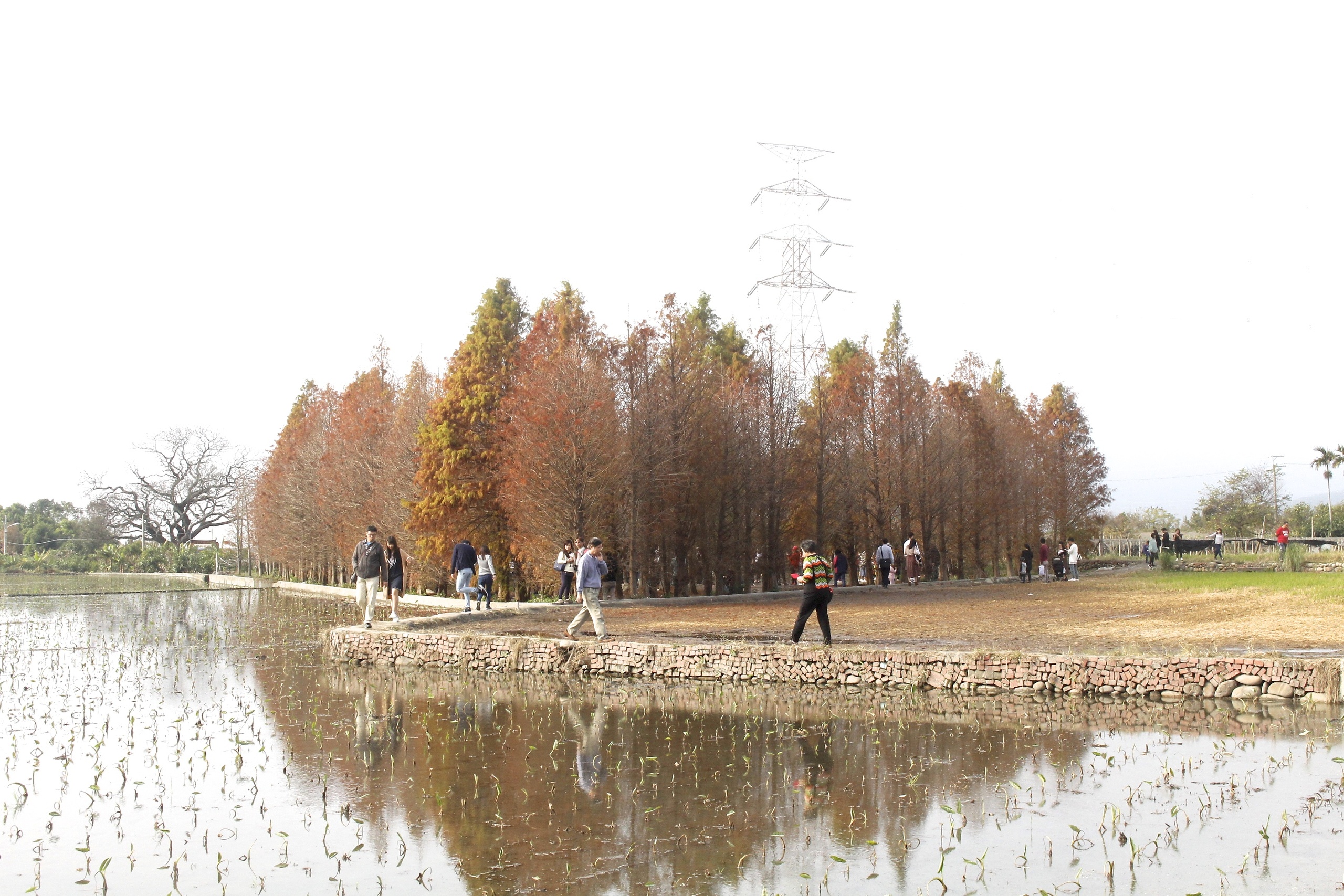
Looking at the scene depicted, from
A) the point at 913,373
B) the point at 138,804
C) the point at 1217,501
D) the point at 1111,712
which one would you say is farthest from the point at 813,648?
the point at 1217,501

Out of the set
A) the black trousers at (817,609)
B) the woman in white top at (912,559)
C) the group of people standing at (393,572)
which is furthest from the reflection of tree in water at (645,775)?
the woman in white top at (912,559)

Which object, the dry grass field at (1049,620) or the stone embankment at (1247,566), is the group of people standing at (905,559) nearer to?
the dry grass field at (1049,620)

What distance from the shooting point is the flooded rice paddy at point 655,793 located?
21.8 ft

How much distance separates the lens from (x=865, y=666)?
46.7 ft

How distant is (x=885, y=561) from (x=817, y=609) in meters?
20.6

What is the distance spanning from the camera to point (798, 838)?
7.39m

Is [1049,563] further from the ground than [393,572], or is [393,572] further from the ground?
[393,572]

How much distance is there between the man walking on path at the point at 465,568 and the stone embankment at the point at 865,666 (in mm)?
4497

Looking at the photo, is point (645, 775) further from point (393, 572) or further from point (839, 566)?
point (839, 566)

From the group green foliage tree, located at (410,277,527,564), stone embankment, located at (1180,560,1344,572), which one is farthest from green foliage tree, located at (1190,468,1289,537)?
green foliage tree, located at (410,277,527,564)

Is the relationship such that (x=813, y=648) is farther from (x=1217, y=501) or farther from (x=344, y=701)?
(x=1217, y=501)

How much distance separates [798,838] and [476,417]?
978 inches

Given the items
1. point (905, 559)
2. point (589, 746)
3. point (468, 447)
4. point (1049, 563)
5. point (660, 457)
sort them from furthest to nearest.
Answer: point (1049, 563) < point (905, 559) < point (468, 447) < point (660, 457) < point (589, 746)

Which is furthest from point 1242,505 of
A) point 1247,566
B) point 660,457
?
point 660,457
